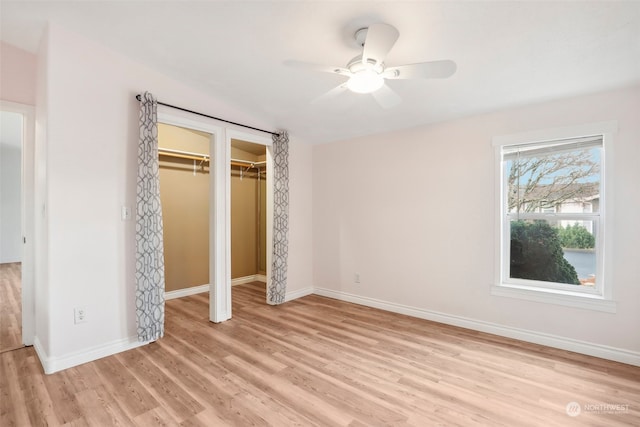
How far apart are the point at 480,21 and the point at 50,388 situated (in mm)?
3986

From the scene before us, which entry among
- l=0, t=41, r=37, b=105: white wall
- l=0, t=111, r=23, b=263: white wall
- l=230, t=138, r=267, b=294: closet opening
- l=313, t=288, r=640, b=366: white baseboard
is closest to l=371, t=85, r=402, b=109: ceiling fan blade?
l=313, t=288, r=640, b=366: white baseboard

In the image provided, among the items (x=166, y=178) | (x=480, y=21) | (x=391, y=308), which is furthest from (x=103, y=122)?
(x=391, y=308)

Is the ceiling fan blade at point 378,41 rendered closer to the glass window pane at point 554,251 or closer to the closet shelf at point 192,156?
the glass window pane at point 554,251

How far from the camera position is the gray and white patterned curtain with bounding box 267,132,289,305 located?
164 inches

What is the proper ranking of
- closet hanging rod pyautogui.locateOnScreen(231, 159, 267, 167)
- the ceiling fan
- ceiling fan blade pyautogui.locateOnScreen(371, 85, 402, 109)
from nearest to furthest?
the ceiling fan → ceiling fan blade pyautogui.locateOnScreen(371, 85, 402, 109) → closet hanging rod pyautogui.locateOnScreen(231, 159, 267, 167)

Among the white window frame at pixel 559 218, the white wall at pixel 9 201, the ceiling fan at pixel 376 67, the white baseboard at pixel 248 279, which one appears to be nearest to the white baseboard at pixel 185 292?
the white baseboard at pixel 248 279

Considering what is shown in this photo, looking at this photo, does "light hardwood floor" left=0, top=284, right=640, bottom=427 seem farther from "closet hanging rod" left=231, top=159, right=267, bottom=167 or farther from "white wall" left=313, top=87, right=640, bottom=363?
"closet hanging rod" left=231, top=159, right=267, bottom=167

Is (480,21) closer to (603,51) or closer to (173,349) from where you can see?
(603,51)

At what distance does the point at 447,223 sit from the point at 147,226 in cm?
321

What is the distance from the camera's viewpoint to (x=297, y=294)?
15.1ft

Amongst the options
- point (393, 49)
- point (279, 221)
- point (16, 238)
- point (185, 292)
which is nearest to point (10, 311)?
point (185, 292)

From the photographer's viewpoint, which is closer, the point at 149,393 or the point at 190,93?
the point at 149,393

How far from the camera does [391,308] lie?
3984 millimetres

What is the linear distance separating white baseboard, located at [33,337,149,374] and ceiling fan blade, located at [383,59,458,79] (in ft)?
10.6
